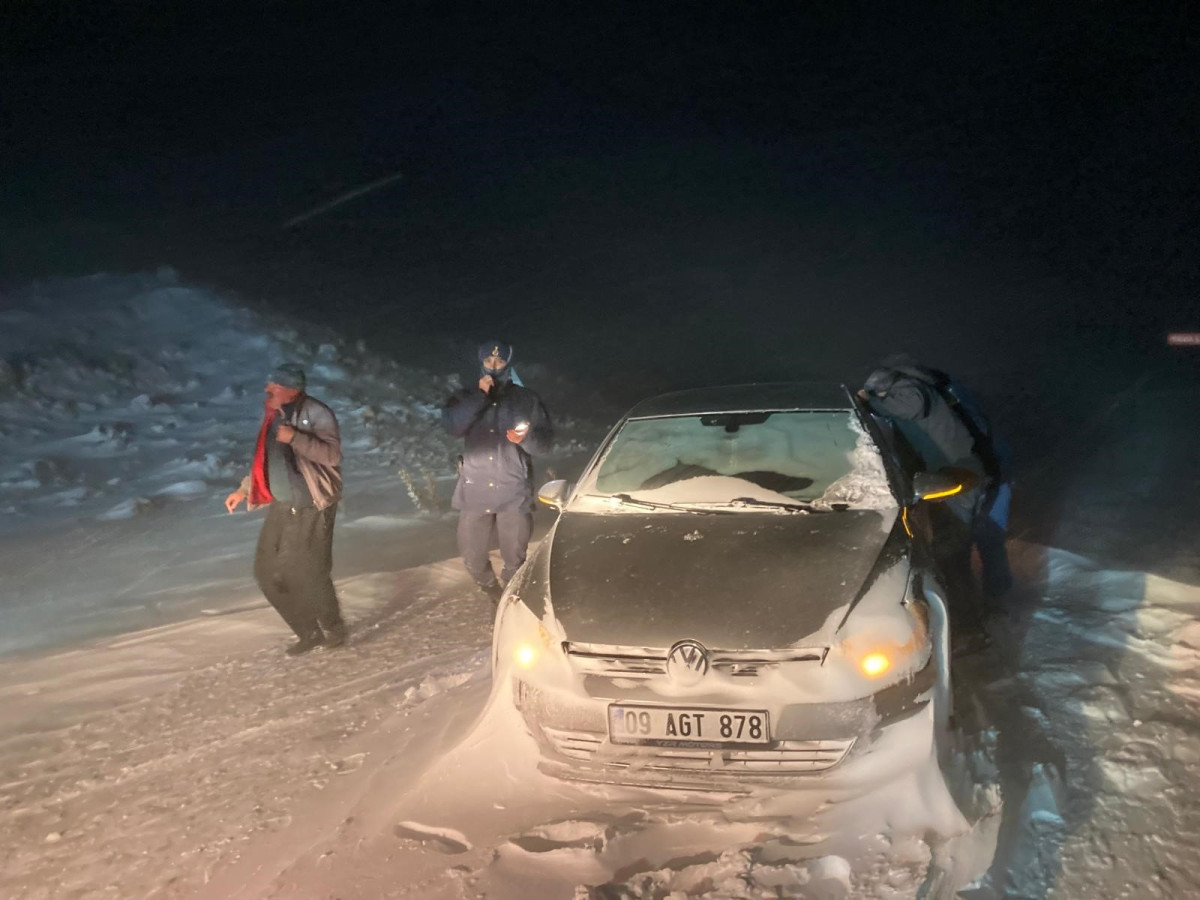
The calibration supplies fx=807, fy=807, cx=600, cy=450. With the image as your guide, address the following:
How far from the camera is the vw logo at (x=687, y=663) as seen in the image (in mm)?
2758

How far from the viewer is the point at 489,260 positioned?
31.4m

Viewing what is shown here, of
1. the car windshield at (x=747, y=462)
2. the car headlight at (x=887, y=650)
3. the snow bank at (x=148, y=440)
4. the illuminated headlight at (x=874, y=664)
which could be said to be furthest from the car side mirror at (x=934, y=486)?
the snow bank at (x=148, y=440)

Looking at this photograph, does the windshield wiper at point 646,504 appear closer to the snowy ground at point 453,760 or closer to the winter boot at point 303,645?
the snowy ground at point 453,760

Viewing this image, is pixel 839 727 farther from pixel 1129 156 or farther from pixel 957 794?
pixel 1129 156

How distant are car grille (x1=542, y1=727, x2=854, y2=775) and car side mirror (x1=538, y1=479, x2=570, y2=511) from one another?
1.45 metres

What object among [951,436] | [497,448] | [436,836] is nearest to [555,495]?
[497,448]

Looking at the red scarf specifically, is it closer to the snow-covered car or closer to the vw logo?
the snow-covered car

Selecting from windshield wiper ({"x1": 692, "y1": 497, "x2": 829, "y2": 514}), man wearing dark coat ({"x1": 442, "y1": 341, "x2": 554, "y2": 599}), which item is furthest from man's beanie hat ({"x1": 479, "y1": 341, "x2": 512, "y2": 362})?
windshield wiper ({"x1": 692, "y1": 497, "x2": 829, "y2": 514})

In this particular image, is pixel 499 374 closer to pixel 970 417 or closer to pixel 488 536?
pixel 488 536

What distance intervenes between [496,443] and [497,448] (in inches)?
1.2

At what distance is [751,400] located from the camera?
4500 millimetres

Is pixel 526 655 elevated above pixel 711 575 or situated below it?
below

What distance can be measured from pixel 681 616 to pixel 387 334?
1863 cm

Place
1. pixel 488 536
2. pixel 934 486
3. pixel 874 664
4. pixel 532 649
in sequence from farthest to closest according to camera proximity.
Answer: pixel 488 536
pixel 934 486
pixel 532 649
pixel 874 664
